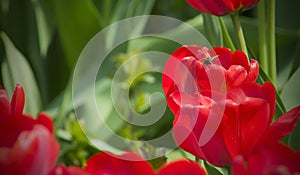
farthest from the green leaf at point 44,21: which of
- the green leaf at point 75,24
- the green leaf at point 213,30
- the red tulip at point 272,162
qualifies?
the red tulip at point 272,162

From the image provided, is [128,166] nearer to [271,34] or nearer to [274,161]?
[274,161]

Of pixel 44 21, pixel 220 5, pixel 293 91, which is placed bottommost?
pixel 44 21

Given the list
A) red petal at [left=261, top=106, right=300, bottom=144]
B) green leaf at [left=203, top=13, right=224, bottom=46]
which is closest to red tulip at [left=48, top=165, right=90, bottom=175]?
red petal at [left=261, top=106, right=300, bottom=144]

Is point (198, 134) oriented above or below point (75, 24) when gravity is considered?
above

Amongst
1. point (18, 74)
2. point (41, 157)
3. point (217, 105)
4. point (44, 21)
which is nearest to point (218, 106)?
point (217, 105)

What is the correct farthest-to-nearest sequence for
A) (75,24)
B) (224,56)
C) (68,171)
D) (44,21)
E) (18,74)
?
(44,21) → (75,24) → (18,74) → (224,56) → (68,171)

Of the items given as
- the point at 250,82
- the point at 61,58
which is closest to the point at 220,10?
the point at 250,82

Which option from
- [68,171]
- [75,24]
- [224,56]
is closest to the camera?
[68,171]

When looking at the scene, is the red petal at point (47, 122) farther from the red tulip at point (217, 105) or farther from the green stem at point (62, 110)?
the green stem at point (62, 110)
